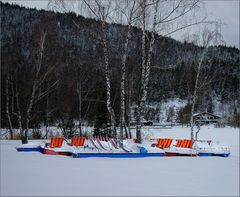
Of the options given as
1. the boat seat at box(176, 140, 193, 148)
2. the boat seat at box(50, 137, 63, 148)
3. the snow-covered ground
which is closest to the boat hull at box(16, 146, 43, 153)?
the boat seat at box(50, 137, 63, 148)

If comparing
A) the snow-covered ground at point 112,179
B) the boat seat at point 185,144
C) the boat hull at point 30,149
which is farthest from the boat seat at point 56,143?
the boat seat at point 185,144

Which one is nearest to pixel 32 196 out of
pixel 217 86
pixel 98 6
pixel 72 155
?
pixel 72 155

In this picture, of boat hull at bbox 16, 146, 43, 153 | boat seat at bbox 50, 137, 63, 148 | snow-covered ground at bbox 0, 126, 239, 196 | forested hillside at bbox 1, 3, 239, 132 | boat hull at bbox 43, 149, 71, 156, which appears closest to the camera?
snow-covered ground at bbox 0, 126, 239, 196

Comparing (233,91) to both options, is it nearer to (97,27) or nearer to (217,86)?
(217,86)

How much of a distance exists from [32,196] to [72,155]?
5914 millimetres

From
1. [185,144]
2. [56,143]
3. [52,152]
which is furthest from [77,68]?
[52,152]

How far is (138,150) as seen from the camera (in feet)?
38.9

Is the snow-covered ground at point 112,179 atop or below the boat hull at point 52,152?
atop

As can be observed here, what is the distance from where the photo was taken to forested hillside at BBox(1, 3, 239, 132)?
16.7 metres

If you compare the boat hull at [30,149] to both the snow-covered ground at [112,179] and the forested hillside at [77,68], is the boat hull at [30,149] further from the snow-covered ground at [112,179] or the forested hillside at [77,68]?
the forested hillside at [77,68]

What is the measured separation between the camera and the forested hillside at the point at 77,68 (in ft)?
54.7

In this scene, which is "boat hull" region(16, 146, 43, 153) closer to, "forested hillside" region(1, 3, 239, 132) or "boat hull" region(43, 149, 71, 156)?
"boat hull" region(43, 149, 71, 156)

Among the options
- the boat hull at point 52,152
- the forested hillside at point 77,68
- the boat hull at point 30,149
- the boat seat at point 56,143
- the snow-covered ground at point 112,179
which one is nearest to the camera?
the snow-covered ground at point 112,179

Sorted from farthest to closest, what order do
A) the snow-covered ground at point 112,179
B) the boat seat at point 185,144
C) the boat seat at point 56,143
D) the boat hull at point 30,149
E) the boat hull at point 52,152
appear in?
Answer: the boat seat at point 185,144 < the boat seat at point 56,143 < the boat hull at point 30,149 < the boat hull at point 52,152 < the snow-covered ground at point 112,179
